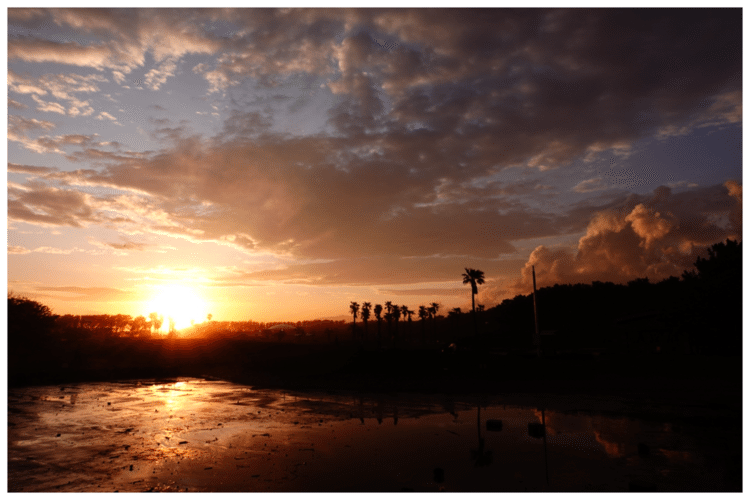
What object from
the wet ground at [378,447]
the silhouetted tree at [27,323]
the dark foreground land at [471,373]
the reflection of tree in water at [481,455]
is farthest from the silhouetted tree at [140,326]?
the reflection of tree in water at [481,455]

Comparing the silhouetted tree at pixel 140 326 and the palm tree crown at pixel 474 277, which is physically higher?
the palm tree crown at pixel 474 277

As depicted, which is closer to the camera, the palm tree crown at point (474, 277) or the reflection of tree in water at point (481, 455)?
the reflection of tree in water at point (481, 455)

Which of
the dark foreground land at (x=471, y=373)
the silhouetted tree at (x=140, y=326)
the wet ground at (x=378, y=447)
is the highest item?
the wet ground at (x=378, y=447)

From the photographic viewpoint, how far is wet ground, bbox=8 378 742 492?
12055 mm

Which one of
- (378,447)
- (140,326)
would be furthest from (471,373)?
(140,326)

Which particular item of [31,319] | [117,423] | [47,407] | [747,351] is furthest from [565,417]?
[31,319]

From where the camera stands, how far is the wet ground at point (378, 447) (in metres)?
12.1

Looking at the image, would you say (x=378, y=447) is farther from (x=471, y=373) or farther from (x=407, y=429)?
(x=471, y=373)

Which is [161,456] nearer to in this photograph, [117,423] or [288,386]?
[117,423]

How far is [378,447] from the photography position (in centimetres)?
1598

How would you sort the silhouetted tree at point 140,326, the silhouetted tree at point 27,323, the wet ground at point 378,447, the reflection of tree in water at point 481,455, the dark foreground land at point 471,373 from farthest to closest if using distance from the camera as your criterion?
the silhouetted tree at point 140,326 → the silhouetted tree at point 27,323 → the dark foreground land at point 471,373 → the reflection of tree in water at point 481,455 → the wet ground at point 378,447

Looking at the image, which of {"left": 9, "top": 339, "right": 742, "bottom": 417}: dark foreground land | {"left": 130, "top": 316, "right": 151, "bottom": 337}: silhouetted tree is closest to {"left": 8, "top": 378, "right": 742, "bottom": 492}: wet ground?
{"left": 9, "top": 339, "right": 742, "bottom": 417}: dark foreground land

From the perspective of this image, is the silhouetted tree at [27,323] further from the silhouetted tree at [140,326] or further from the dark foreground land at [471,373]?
the silhouetted tree at [140,326]

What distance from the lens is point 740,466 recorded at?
43.4ft
